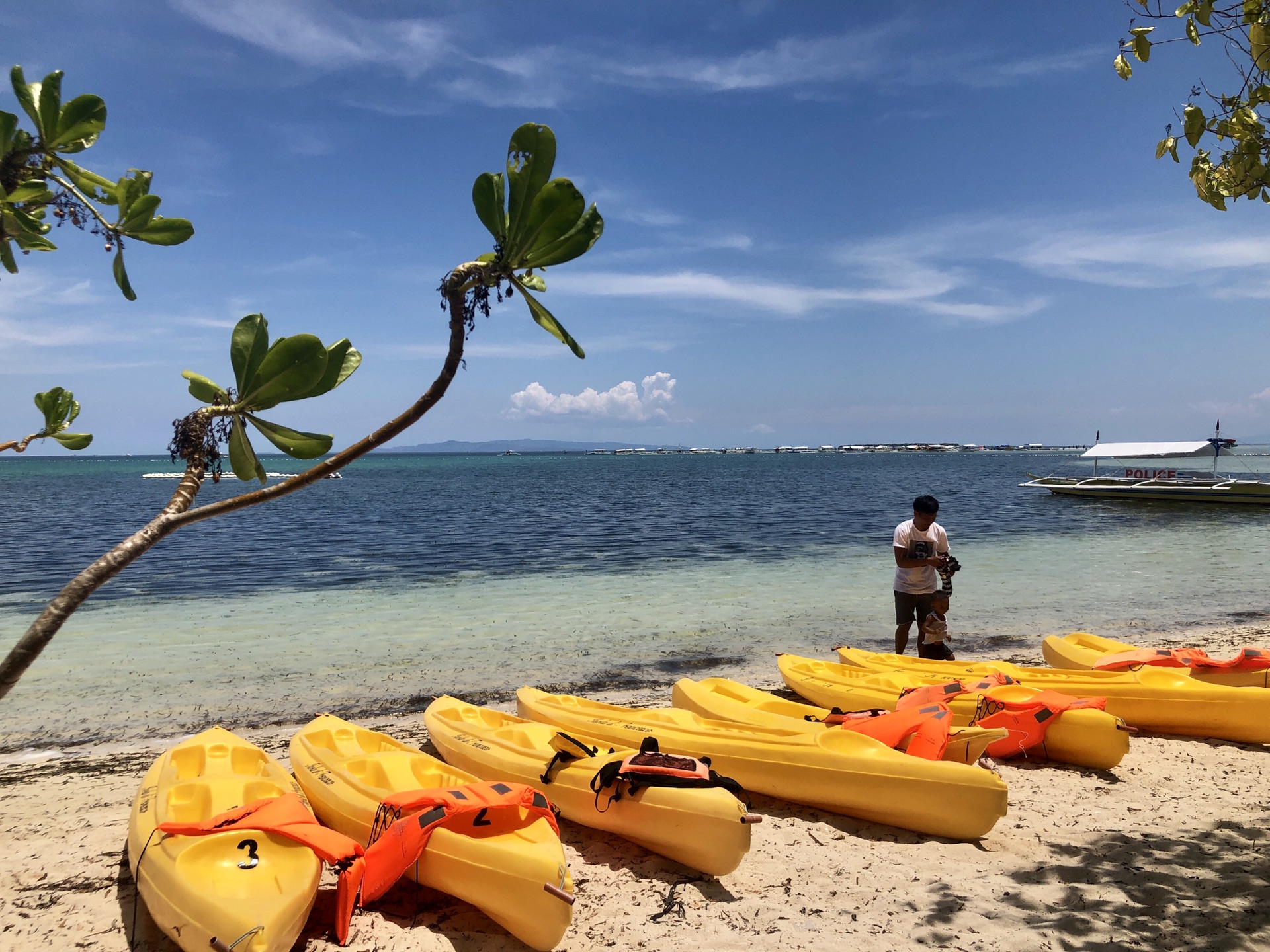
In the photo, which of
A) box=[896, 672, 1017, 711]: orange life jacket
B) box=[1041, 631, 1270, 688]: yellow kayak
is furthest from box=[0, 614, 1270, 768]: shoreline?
box=[896, 672, 1017, 711]: orange life jacket

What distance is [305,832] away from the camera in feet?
10.9

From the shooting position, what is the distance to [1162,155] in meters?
3.17

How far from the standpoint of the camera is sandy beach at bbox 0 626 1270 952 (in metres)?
3.20

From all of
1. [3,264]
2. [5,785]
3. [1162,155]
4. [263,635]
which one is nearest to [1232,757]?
[1162,155]

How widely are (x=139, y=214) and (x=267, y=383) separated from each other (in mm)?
786

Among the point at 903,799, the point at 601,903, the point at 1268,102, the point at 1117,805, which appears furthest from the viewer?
the point at 1117,805

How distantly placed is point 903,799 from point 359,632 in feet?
26.6

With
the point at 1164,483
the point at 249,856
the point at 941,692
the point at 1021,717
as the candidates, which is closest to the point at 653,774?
the point at 249,856

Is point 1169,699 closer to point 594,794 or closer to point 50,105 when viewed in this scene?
point 594,794

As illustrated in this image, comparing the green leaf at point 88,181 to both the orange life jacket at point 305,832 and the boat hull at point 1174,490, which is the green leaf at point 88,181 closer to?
the orange life jacket at point 305,832

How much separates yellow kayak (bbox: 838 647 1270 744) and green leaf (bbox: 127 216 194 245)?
613cm

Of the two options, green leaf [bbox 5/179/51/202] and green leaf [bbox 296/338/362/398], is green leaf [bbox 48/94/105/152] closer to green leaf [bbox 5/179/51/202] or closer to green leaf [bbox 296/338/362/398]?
green leaf [bbox 5/179/51/202]

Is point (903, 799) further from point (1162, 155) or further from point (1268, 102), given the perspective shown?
point (1268, 102)

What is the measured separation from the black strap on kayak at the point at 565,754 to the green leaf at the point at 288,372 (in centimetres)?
335
